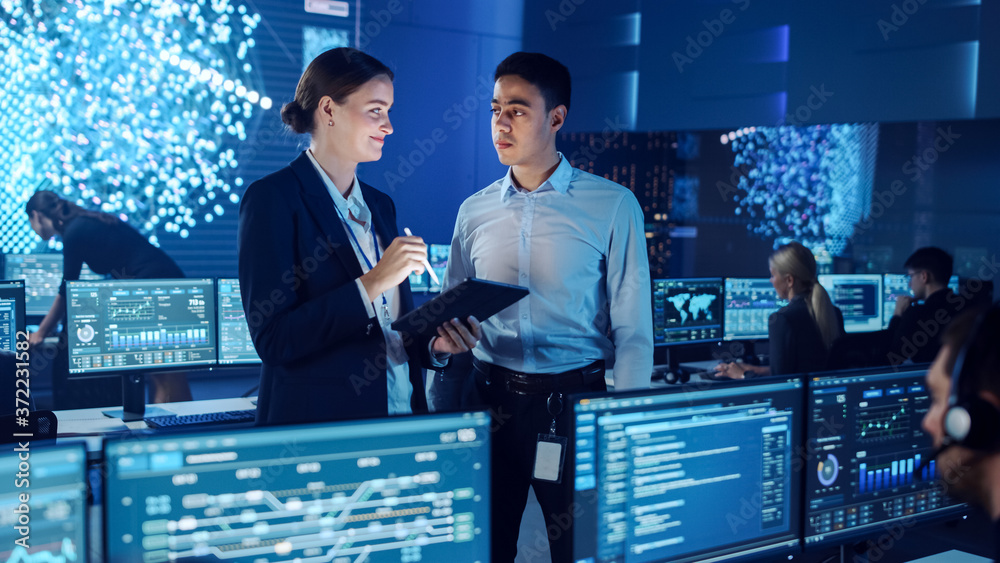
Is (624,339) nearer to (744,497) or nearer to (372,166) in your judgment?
(744,497)

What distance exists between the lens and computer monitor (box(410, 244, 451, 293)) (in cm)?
529

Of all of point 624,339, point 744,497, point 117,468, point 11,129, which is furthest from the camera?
point 11,129

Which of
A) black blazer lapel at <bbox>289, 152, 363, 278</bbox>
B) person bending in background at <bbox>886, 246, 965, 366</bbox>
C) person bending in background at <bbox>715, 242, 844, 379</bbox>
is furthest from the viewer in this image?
person bending in background at <bbox>886, 246, 965, 366</bbox>

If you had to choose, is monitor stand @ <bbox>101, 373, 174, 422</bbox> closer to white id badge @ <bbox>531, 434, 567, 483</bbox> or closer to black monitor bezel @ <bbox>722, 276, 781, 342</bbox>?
white id badge @ <bbox>531, 434, 567, 483</bbox>

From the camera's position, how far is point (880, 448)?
1.53m

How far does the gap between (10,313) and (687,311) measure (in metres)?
3.14

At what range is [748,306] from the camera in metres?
4.39

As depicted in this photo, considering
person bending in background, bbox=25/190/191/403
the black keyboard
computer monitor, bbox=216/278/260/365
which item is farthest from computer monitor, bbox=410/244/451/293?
the black keyboard

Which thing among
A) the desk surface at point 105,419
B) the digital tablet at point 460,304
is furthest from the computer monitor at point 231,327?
the digital tablet at point 460,304

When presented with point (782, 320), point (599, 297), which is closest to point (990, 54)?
point (782, 320)

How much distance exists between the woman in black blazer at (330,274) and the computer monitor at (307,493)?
42 cm

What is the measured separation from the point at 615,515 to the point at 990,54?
3859 mm

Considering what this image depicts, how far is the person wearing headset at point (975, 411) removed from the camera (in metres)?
0.88

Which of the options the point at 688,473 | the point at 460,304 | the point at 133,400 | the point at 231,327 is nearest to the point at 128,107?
the point at 231,327
